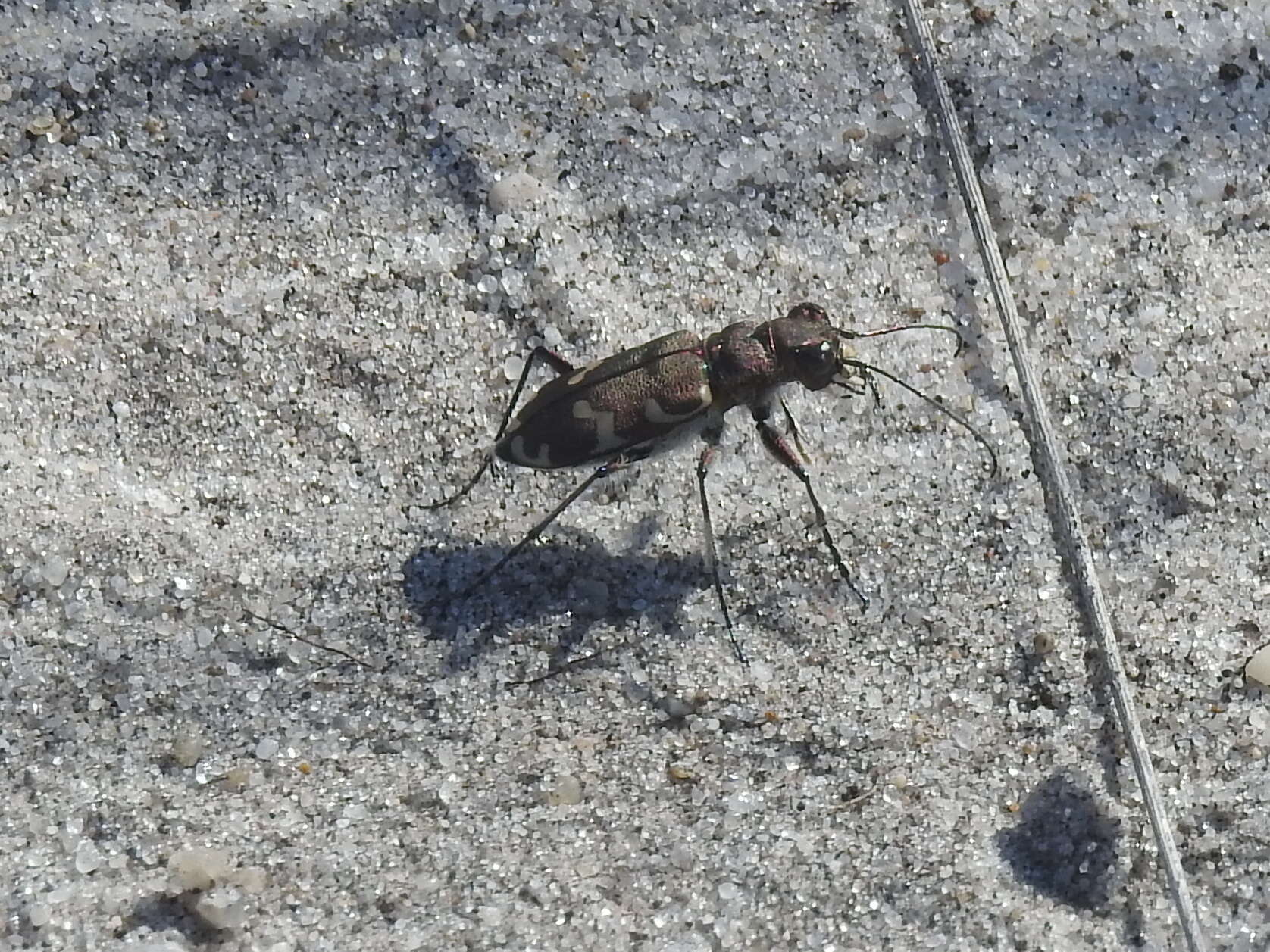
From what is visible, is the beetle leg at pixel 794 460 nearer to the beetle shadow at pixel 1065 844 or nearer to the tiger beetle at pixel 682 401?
the tiger beetle at pixel 682 401

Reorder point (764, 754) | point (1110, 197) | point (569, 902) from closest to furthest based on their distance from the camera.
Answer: point (569, 902) → point (764, 754) → point (1110, 197)

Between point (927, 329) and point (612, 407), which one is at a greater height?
point (927, 329)

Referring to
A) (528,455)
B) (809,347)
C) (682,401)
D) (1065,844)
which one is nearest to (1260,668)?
(1065,844)

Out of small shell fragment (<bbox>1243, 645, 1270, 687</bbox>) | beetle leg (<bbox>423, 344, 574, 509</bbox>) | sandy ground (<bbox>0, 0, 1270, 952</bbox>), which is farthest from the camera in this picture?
beetle leg (<bbox>423, 344, 574, 509</bbox>)

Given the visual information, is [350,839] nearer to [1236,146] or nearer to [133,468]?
[133,468]

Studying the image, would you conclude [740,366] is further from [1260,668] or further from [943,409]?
[1260,668]

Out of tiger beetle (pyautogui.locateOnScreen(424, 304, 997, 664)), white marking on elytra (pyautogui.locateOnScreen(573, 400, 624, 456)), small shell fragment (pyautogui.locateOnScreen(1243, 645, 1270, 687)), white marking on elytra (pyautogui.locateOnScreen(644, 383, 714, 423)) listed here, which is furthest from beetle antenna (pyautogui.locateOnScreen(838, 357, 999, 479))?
small shell fragment (pyautogui.locateOnScreen(1243, 645, 1270, 687))

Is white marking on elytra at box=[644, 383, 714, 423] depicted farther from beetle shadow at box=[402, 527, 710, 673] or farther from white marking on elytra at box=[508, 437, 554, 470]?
beetle shadow at box=[402, 527, 710, 673]

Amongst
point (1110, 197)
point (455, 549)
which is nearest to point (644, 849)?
point (455, 549)
